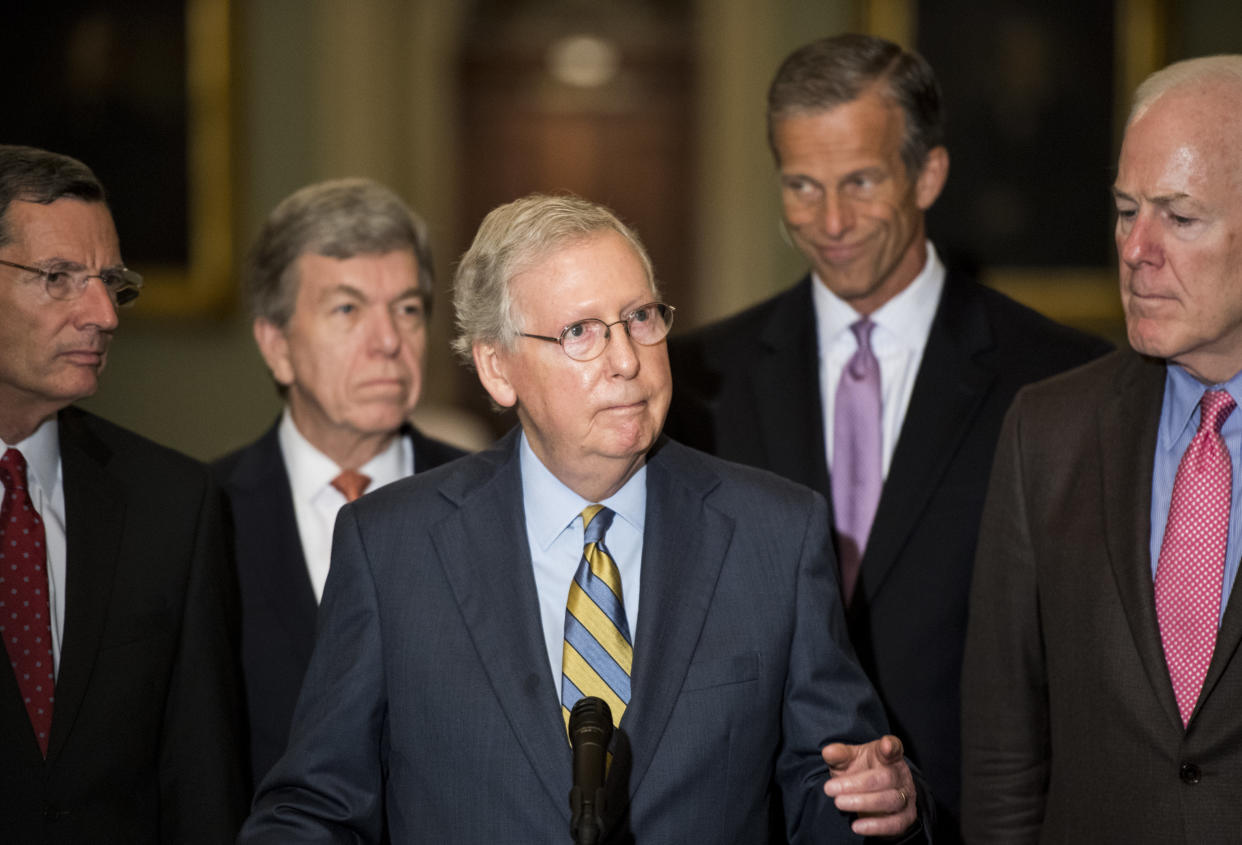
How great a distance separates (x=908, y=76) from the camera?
127 inches

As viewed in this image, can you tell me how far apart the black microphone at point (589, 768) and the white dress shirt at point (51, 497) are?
1.14 meters

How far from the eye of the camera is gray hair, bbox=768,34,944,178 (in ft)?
10.3

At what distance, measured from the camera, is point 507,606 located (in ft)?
7.16

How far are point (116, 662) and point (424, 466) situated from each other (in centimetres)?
100

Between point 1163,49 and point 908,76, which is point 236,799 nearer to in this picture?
point 908,76

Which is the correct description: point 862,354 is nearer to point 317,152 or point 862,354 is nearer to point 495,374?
point 495,374

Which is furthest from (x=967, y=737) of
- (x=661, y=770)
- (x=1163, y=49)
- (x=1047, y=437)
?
(x=1163, y=49)

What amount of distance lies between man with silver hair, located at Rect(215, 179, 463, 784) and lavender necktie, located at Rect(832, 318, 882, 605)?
95cm

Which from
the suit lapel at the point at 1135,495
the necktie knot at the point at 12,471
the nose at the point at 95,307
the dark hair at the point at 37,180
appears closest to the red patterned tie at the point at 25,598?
the necktie knot at the point at 12,471

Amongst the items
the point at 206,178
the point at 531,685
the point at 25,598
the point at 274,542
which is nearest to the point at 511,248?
the point at 531,685

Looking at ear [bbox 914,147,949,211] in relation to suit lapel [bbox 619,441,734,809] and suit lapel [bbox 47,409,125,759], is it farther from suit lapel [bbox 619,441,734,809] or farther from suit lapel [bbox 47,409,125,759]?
suit lapel [bbox 47,409,125,759]

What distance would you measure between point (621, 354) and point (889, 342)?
1227mm

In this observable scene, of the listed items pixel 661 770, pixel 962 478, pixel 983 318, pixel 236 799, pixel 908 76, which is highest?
pixel 908 76

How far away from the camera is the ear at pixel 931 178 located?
10.7 ft
